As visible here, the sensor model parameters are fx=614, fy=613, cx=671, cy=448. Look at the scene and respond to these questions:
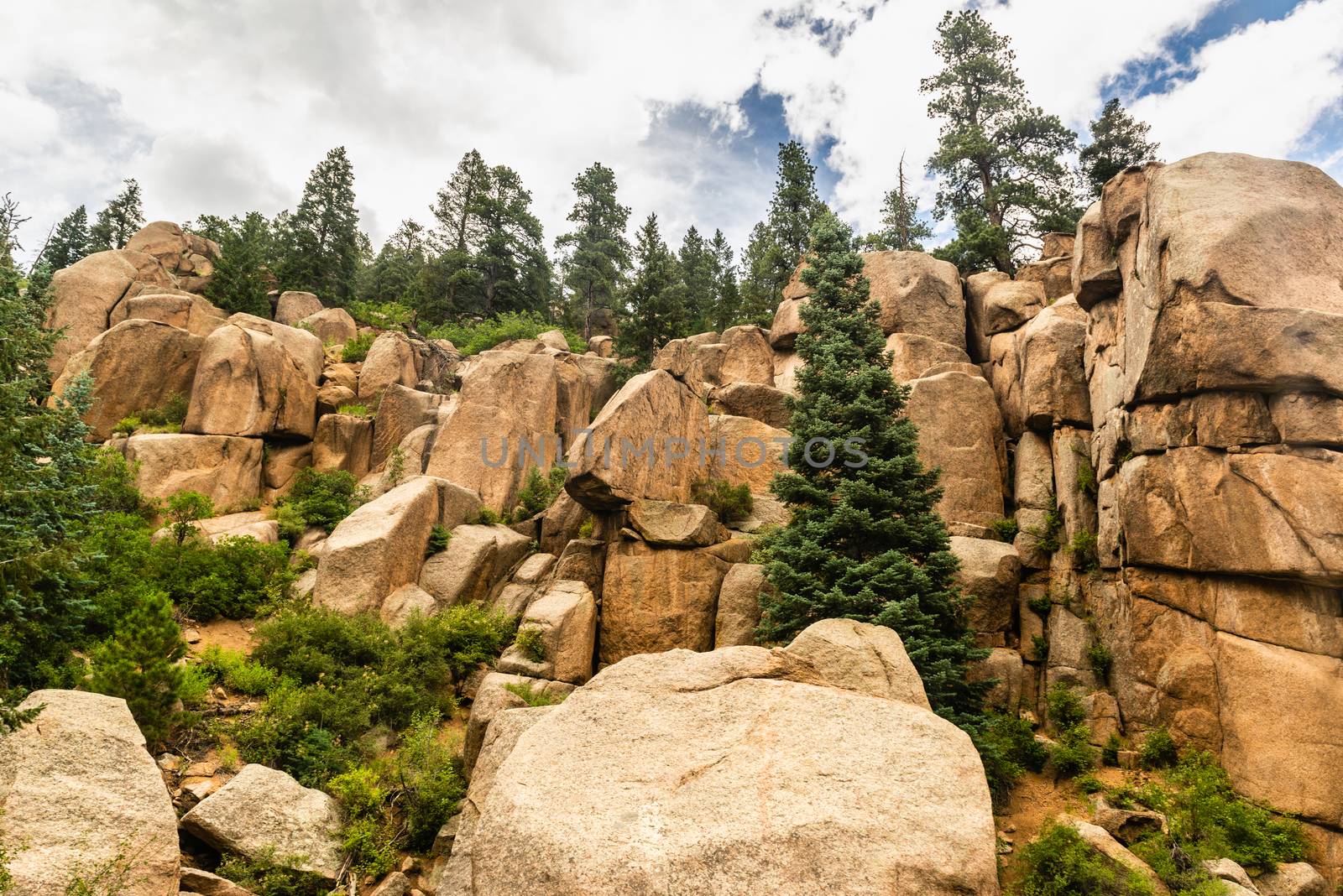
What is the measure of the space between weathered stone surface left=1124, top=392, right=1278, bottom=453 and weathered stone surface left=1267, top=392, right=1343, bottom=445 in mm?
207

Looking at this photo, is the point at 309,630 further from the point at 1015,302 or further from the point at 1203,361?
the point at 1015,302

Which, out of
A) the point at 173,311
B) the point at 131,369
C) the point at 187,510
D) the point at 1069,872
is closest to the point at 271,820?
the point at 1069,872

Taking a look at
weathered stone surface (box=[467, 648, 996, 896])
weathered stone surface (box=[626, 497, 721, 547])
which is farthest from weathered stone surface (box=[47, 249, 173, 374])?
weathered stone surface (box=[467, 648, 996, 896])

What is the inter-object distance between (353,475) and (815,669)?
20.3m

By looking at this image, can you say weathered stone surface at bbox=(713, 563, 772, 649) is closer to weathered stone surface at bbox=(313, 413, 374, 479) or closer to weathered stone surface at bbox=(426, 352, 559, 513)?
weathered stone surface at bbox=(426, 352, 559, 513)

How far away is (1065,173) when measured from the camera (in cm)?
3100

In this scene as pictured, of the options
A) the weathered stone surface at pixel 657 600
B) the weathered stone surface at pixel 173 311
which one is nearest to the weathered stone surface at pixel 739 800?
the weathered stone surface at pixel 657 600

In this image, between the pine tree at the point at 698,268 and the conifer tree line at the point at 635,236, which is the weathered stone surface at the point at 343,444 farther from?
the pine tree at the point at 698,268

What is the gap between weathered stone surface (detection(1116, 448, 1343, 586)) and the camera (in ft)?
39.7

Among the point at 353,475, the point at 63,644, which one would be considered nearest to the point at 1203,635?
the point at 63,644

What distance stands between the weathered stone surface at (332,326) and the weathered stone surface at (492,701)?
2523 cm

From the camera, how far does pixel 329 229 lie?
42.5 metres

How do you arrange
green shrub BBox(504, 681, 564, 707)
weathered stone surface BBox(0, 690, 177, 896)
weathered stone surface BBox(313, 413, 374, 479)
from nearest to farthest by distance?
weathered stone surface BBox(0, 690, 177, 896), green shrub BBox(504, 681, 564, 707), weathered stone surface BBox(313, 413, 374, 479)

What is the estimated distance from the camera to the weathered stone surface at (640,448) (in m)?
17.5
